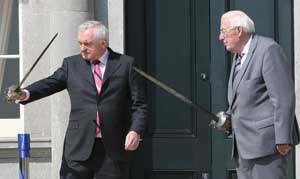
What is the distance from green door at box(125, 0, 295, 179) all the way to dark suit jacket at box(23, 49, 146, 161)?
177 cm

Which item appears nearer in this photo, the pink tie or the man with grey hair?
the man with grey hair

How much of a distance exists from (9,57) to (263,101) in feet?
9.82

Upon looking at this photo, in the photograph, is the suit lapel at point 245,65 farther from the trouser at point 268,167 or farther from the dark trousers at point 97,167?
the dark trousers at point 97,167

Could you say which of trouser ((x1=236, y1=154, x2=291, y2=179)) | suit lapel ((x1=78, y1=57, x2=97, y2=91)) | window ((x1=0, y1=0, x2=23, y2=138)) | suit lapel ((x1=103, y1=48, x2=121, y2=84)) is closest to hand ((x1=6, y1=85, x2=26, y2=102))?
suit lapel ((x1=78, y1=57, x2=97, y2=91))

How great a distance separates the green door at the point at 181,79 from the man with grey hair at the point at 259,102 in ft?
6.42

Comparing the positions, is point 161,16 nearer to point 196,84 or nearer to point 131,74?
point 196,84

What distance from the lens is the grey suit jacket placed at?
531 centimetres

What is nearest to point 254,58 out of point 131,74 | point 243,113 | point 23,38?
point 243,113

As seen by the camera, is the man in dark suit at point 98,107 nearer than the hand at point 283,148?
No

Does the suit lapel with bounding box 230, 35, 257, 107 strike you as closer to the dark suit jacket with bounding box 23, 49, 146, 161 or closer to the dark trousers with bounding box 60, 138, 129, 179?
the dark suit jacket with bounding box 23, 49, 146, 161

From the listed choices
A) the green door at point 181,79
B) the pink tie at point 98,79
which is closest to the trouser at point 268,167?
the pink tie at point 98,79

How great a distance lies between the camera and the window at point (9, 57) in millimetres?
7602

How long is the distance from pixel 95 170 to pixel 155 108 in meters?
2.00

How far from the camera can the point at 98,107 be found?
570 centimetres
